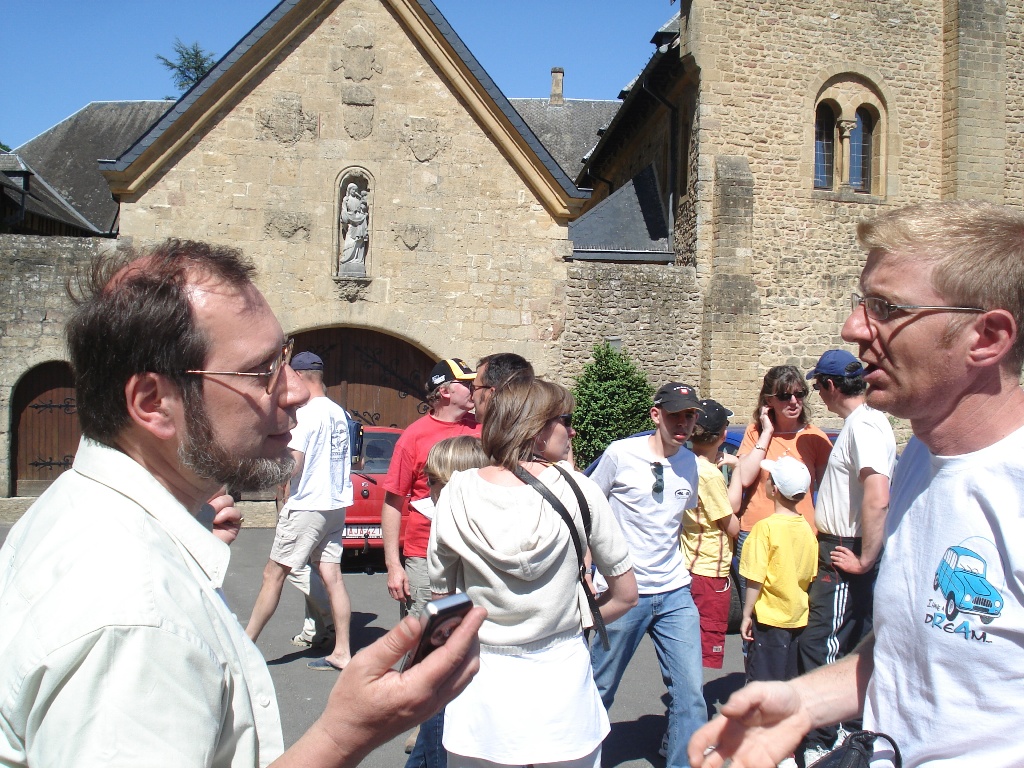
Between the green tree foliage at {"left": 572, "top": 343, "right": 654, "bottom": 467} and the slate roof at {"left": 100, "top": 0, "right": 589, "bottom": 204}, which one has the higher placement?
the slate roof at {"left": 100, "top": 0, "right": 589, "bottom": 204}

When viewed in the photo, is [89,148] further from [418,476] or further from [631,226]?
[418,476]

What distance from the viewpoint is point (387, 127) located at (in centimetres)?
1257

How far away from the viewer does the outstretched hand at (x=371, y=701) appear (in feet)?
4.51

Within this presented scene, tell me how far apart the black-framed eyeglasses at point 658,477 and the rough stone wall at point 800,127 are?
9957mm

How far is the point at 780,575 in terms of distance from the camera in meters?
4.36

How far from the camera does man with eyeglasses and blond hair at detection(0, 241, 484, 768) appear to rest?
1176 millimetres

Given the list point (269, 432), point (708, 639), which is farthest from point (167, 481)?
point (708, 639)

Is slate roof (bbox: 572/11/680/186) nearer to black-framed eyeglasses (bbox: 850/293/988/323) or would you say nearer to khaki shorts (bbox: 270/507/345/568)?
khaki shorts (bbox: 270/507/345/568)

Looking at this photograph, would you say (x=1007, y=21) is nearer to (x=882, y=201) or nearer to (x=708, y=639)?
(x=882, y=201)

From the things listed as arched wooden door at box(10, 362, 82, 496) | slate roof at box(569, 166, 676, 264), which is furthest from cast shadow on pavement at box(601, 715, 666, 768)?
slate roof at box(569, 166, 676, 264)

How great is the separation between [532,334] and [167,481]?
11.6m

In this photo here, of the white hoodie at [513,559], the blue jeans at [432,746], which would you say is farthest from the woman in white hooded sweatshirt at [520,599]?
the blue jeans at [432,746]

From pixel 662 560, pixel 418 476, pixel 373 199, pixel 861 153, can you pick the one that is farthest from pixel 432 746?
pixel 861 153

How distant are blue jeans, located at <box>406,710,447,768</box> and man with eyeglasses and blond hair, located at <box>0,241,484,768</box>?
204 centimetres
